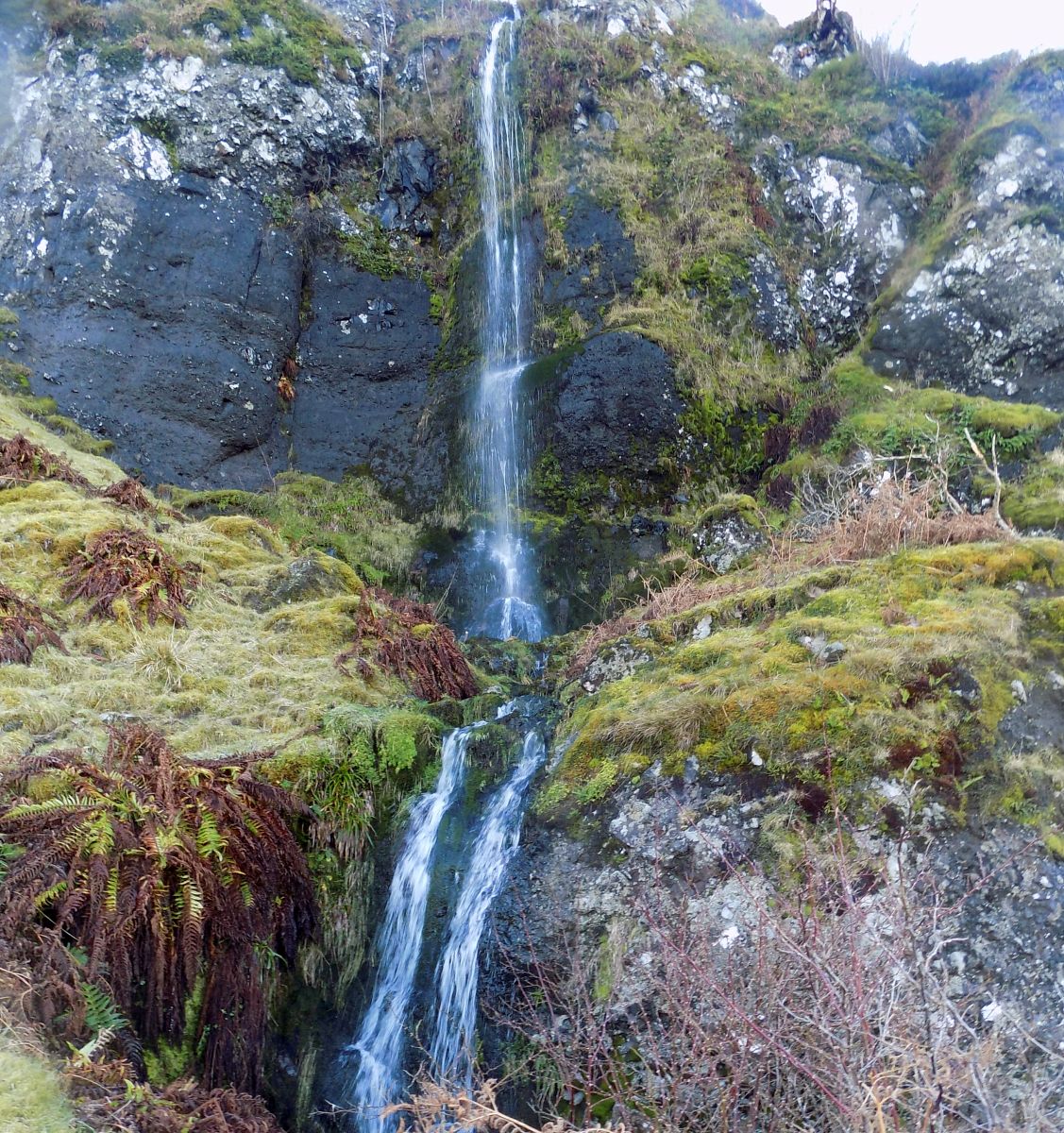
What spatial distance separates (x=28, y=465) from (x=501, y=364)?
7114mm

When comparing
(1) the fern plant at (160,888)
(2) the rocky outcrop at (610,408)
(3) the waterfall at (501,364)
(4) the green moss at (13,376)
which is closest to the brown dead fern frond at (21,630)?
(1) the fern plant at (160,888)

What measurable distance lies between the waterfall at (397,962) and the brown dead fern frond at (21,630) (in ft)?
9.68

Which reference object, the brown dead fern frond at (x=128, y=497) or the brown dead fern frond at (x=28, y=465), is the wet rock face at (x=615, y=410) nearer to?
the brown dead fern frond at (x=128, y=497)

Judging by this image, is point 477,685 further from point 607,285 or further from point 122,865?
point 607,285

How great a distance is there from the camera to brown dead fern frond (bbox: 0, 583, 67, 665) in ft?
17.7

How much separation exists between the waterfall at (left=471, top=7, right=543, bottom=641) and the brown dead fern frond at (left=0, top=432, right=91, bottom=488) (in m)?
5.16

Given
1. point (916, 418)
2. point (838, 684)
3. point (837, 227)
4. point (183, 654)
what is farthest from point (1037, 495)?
point (183, 654)

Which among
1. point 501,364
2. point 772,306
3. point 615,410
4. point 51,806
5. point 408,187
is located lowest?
point 51,806

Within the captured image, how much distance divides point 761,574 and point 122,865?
5416mm

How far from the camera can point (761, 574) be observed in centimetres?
707

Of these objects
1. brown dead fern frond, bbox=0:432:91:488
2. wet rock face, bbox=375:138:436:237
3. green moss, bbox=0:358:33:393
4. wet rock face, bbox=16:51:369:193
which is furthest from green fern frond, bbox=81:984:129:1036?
wet rock face, bbox=375:138:436:237

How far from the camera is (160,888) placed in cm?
367

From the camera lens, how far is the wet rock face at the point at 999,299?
11.6 meters

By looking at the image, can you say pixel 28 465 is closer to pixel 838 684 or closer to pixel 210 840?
pixel 210 840
